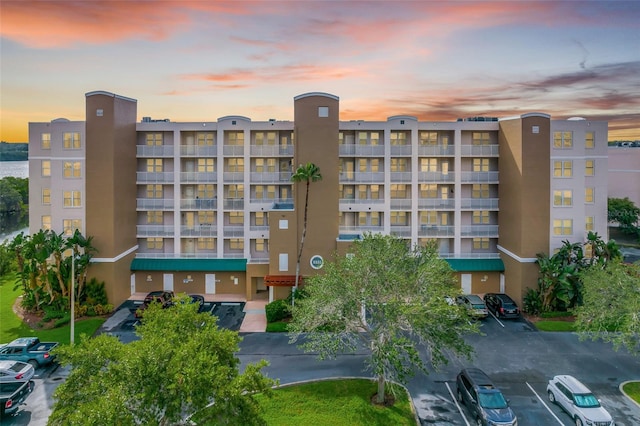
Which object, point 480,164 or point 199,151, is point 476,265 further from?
point 199,151

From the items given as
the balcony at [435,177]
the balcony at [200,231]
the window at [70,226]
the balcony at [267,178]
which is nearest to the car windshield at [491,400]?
the balcony at [435,177]

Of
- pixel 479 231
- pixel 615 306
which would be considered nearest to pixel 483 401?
pixel 615 306

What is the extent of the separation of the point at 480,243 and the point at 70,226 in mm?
35754

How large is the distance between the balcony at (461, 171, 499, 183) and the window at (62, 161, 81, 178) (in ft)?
109

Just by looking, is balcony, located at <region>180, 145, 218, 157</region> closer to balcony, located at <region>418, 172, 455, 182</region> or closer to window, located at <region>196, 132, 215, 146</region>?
window, located at <region>196, 132, 215, 146</region>

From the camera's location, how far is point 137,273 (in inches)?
1487

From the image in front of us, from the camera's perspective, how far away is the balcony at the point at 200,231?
3862 cm

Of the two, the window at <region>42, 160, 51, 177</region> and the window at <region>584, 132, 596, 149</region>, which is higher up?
the window at <region>584, 132, 596, 149</region>

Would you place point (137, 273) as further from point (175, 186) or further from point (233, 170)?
point (233, 170)

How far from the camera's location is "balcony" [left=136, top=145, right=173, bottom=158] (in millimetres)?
38062

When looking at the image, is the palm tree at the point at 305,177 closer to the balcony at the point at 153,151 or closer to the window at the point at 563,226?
the balcony at the point at 153,151

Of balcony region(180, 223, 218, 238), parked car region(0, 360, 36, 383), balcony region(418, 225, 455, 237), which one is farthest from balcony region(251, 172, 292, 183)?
parked car region(0, 360, 36, 383)

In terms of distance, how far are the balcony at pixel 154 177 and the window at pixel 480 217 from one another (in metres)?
28.3

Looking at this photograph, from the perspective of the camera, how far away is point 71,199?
34562mm
